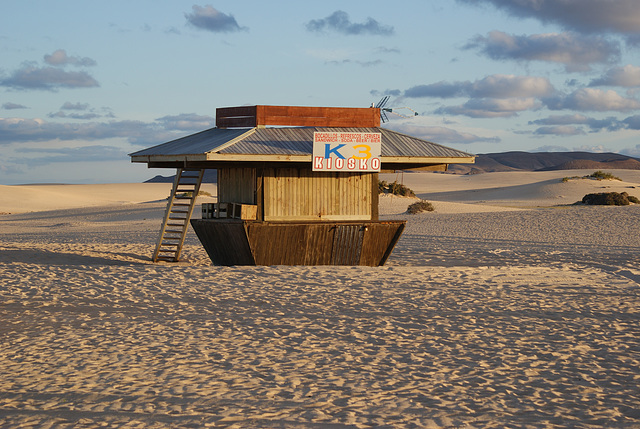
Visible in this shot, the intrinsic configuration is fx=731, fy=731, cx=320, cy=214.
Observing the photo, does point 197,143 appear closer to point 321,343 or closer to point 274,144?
point 274,144

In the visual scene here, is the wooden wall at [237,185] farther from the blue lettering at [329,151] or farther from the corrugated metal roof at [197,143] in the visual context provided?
the blue lettering at [329,151]

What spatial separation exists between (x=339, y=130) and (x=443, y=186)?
7146cm

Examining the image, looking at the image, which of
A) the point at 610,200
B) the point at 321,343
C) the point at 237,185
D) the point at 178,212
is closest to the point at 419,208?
the point at 610,200

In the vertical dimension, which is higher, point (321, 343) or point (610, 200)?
point (610, 200)

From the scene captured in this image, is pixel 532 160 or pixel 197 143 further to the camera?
pixel 532 160

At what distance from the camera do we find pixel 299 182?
1577 cm

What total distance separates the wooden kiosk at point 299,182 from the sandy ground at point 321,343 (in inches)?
29.5

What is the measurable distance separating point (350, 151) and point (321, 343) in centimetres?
700

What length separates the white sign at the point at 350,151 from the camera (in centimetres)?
1493

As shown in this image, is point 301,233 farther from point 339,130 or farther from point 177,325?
point 177,325

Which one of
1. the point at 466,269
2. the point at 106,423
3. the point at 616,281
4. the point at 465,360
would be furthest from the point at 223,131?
the point at 106,423

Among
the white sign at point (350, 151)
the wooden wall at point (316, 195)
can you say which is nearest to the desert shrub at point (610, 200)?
the wooden wall at point (316, 195)

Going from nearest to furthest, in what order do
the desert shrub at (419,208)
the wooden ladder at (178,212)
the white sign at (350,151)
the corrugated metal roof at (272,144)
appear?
1. the corrugated metal roof at (272,144)
2. the white sign at (350,151)
3. the wooden ladder at (178,212)
4. the desert shrub at (419,208)

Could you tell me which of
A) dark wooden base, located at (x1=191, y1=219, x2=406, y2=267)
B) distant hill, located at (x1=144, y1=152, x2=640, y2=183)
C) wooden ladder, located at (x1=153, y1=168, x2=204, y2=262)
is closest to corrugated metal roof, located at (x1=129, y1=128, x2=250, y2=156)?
wooden ladder, located at (x1=153, y1=168, x2=204, y2=262)
